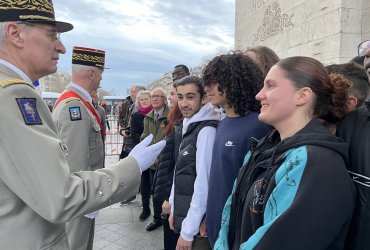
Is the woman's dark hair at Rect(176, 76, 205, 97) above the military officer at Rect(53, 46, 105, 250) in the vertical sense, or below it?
above

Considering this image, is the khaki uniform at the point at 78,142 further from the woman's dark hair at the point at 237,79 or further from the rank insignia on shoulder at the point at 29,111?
the rank insignia on shoulder at the point at 29,111

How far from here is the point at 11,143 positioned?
1.15m

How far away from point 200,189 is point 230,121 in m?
0.56

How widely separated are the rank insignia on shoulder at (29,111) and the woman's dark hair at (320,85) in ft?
3.77

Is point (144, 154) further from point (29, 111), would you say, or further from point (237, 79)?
point (237, 79)

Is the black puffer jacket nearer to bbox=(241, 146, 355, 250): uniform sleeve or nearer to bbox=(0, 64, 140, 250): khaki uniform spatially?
bbox=(0, 64, 140, 250): khaki uniform

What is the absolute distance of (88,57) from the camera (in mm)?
3236

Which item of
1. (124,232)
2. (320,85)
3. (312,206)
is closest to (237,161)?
(320,85)

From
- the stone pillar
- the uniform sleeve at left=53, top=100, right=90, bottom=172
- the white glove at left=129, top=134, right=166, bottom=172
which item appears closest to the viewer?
the white glove at left=129, top=134, right=166, bottom=172

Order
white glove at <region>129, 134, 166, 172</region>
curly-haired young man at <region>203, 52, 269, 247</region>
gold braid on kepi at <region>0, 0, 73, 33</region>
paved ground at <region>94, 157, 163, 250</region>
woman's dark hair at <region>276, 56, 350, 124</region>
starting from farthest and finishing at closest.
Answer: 1. paved ground at <region>94, 157, 163, 250</region>
2. curly-haired young man at <region>203, 52, 269, 247</region>
3. white glove at <region>129, 134, 166, 172</region>
4. woman's dark hair at <region>276, 56, 350, 124</region>
5. gold braid on kepi at <region>0, 0, 73, 33</region>

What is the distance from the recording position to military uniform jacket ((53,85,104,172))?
8.36ft

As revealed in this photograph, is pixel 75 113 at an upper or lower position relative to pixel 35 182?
upper

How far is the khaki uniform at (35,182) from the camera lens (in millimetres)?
1154

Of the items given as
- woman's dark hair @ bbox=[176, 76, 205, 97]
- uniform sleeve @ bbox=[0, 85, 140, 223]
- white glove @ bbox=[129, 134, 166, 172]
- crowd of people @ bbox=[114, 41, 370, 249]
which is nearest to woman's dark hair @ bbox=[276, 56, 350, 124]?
crowd of people @ bbox=[114, 41, 370, 249]
